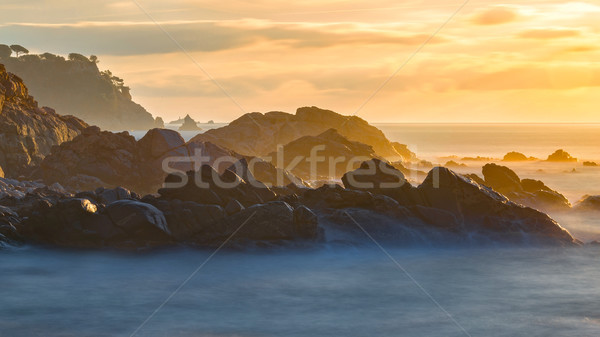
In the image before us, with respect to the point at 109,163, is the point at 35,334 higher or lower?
lower

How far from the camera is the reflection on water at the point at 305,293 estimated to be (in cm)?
2111

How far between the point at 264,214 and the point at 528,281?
449 inches

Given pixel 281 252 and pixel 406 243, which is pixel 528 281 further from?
pixel 281 252

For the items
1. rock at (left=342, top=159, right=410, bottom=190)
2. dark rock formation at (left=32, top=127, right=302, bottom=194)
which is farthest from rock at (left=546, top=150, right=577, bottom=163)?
rock at (left=342, top=159, right=410, bottom=190)

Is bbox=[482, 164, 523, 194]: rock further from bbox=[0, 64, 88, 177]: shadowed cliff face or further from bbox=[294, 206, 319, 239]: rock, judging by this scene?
bbox=[0, 64, 88, 177]: shadowed cliff face

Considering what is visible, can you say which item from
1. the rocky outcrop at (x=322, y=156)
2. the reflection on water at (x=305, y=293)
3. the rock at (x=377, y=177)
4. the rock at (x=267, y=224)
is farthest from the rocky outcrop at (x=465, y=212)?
the rocky outcrop at (x=322, y=156)

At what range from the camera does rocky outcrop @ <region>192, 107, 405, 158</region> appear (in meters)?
96.6

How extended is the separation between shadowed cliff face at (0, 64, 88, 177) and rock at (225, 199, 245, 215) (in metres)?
25.7

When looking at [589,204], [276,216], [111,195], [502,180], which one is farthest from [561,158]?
[111,195]

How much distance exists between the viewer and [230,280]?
26469 millimetres

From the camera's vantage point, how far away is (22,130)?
5353 cm

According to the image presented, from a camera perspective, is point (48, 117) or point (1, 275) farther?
point (48, 117)

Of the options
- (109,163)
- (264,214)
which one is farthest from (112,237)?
(109,163)

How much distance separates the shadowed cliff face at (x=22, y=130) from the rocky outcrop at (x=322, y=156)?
23.8m
